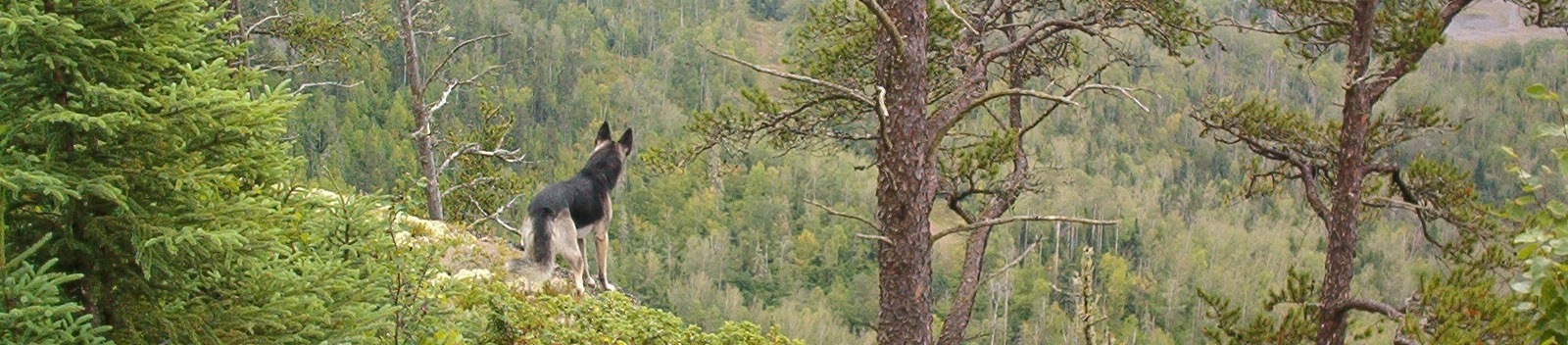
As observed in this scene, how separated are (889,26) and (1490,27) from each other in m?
216

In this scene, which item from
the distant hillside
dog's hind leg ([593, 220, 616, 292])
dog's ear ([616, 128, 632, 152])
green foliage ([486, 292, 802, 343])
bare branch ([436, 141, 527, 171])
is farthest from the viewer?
the distant hillside

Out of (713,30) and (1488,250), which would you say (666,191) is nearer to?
(713,30)

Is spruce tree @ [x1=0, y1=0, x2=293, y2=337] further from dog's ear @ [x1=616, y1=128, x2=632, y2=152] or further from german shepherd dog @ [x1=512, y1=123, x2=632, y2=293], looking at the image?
dog's ear @ [x1=616, y1=128, x2=632, y2=152]

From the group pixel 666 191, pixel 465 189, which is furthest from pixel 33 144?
pixel 666 191

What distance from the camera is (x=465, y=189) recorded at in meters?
16.1

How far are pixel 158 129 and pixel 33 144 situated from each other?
1.11 feet

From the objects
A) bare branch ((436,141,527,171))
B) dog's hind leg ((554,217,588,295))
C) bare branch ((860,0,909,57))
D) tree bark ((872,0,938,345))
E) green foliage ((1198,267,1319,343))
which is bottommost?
green foliage ((1198,267,1319,343))

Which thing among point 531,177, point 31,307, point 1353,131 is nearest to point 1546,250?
point 31,307

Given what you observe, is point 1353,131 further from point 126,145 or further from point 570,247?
point 126,145

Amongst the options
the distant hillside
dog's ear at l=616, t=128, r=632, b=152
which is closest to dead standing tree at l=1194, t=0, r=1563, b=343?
dog's ear at l=616, t=128, r=632, b=152

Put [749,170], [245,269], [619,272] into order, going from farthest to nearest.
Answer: [749,170] → [619,272] → [245,269]

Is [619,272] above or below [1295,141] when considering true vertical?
below

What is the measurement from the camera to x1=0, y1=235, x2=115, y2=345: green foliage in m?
3.07

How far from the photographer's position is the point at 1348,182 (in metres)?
8.93
